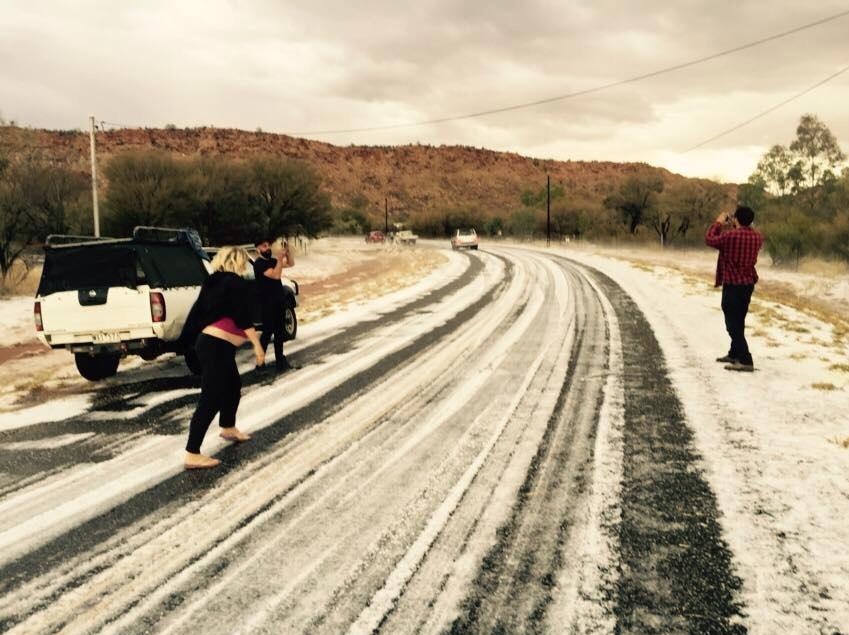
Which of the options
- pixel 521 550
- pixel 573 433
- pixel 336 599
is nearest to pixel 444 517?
pixel 521 550

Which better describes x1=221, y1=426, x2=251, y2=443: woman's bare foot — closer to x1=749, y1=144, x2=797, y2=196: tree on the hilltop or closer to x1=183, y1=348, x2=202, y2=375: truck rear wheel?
x1=183, y1=348, x2=202, y2=375: truck rear wheel

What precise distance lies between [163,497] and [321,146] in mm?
126567

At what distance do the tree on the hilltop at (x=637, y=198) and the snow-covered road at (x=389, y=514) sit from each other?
50.3 m

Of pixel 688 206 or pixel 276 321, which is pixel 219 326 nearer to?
pixel 276 321

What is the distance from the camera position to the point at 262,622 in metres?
2.94

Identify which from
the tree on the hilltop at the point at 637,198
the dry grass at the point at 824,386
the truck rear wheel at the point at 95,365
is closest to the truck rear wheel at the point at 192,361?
the truck rear wheel at the point at 95,365

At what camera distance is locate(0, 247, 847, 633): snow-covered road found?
119 inches

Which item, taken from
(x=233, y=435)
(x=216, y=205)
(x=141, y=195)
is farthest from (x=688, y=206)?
(x=233, y=435)

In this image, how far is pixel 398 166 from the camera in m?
126

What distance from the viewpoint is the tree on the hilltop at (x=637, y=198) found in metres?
54.6

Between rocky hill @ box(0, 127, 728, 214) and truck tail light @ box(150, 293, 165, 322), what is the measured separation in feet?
290

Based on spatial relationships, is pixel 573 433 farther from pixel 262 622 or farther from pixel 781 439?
pixel 262 622

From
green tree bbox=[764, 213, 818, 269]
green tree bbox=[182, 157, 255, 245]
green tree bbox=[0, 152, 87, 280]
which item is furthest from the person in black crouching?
green tree bbox=[764, 213, 818, 269]

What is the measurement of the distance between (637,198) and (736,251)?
5041 centimetres
